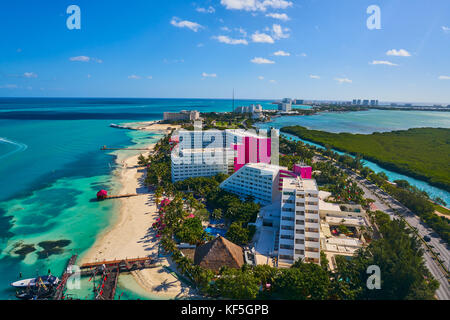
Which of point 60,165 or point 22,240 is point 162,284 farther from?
point 60,165

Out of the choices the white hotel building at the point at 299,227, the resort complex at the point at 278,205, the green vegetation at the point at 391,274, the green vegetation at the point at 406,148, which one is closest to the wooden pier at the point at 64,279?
the resort complex at the point at 278,205

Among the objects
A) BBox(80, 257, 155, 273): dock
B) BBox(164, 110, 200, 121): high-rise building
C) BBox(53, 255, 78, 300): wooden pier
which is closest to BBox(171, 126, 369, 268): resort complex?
BBox(80, 257, 155, 273): dock

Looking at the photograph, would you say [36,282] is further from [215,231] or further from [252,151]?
[252,151]

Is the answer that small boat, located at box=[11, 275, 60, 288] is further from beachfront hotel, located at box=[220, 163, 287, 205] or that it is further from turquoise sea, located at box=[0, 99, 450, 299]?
beachfront hotel, located at box=[220, 163, 287, 205]

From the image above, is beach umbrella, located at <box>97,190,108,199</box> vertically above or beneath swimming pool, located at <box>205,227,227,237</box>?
above

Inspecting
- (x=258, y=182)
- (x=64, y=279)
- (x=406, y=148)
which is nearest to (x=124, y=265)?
(x=64, y=279)

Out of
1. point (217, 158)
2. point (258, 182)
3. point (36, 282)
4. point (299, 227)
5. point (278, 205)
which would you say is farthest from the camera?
point (217, 158)

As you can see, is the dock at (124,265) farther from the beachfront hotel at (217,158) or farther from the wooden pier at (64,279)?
the beachfront hotel at (217,158)
